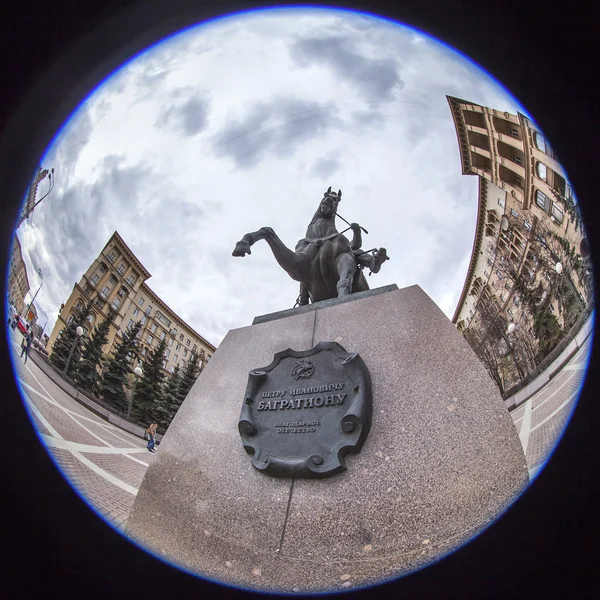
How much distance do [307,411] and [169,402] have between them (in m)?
21.7

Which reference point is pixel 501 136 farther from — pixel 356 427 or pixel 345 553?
pixel 345 553

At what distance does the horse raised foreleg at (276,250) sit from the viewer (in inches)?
145

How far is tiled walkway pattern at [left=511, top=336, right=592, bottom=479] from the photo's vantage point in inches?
90.1

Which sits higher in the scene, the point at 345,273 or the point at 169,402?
the point at 169,402

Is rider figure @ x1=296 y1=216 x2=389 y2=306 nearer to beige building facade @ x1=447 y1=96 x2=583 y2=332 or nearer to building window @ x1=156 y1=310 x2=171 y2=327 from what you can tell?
beige building facade @ x1=447 y1=96 x2=583 y2=332

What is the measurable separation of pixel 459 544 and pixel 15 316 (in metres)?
4.04

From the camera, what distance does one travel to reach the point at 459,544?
5.64 ft

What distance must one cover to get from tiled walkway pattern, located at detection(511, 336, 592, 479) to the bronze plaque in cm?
113

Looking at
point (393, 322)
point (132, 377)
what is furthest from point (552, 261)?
point (132, 377)

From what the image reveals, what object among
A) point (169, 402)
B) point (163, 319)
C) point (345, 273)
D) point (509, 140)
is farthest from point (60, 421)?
point (169, 402)

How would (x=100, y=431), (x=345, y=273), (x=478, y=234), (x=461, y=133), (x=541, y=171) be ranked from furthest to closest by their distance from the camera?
(x=100, y=431)
(x=478, y=234)
(x=461, y=133)
(x=345, y=273)
(x=541, y=171)

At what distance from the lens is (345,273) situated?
3955 mm

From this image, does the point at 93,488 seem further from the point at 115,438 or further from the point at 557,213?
the point at 115,438

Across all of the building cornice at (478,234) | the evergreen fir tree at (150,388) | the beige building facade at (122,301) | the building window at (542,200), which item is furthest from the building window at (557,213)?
the evergreen fir tree at (150,388)
